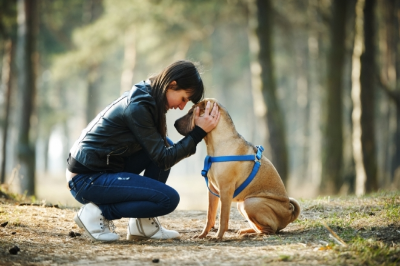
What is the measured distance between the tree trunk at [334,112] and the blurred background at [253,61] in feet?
0.10

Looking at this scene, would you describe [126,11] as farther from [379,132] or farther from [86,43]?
[379,132]

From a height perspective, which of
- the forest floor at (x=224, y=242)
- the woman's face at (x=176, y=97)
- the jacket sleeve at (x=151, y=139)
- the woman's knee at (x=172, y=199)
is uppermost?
the woman's face at (x=176, y=97)

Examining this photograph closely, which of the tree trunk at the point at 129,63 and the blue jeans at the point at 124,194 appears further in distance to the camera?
the tree trunk at the point at 129,63

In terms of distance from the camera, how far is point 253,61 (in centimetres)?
1219

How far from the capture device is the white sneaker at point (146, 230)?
185 inches

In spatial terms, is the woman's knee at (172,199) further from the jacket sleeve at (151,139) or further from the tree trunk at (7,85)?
the tree trunk at (7,85)

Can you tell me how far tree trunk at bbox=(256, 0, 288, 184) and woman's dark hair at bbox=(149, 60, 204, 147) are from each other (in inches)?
284

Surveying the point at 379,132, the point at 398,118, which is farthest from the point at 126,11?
the point at 379,132

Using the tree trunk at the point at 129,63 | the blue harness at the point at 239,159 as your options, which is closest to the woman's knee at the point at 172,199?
the blue harness at the point at 239,159

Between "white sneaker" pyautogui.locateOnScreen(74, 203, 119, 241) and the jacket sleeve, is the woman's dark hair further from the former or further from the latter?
"white sneaker" pyautogui.locateOnScreen(74, 203, 119, 241)

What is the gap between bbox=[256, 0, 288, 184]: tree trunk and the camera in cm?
1153

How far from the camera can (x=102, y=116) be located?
15.0 ft

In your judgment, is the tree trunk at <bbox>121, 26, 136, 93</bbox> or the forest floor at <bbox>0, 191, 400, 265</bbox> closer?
the forest floor at <bbox>0, 191, 400, 265</bbox>

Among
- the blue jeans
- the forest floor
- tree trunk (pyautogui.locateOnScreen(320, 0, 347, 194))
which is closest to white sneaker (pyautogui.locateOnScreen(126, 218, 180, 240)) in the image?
the forest floor
